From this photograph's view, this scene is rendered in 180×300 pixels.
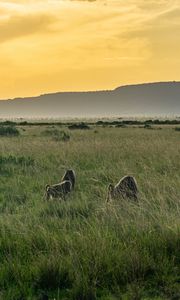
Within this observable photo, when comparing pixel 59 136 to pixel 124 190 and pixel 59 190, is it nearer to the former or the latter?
pixel 59 190

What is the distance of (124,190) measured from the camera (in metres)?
8.91

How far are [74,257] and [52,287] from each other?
45 centimetres

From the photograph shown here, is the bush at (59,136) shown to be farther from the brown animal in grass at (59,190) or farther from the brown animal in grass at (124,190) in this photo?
the brown animal in grass at (124,190)

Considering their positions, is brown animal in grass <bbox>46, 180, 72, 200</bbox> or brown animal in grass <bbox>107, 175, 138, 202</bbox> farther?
brown animal in grass <bbox>46, 180, 72, 200</bbox>

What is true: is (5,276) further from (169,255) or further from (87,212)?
(87,212)

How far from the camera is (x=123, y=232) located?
6.06m

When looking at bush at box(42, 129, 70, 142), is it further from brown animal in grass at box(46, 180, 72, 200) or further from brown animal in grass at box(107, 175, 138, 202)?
brown animal in grass at box(107, 175, 138, 202)

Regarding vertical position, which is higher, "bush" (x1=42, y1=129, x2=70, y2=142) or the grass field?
"bush" (x1=42, y1=129, x2=70, y2=142)

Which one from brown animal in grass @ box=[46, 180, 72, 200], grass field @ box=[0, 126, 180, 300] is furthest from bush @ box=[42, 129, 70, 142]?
grass field @ box=[0, 126, 180, 300]

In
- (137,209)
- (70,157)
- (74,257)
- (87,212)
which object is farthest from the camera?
(70,157)

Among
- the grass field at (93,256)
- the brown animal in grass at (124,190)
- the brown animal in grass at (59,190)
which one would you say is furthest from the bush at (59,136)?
the grass field at (93,256)

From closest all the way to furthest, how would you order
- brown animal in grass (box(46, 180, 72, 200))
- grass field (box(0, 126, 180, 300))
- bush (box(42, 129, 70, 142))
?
grass field (box(0, 126, 180, 300))
brown animal in grass (box(46, 180, 72, 200))
bush (box(42, 129, 70, 142))

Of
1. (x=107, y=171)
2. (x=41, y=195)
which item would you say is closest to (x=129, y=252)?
(x=41, y=195)

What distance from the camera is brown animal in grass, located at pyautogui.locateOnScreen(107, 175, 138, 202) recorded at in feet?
28.6
